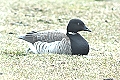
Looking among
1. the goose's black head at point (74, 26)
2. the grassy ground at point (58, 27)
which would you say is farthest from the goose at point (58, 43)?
the grassy ground at point (58, 27)

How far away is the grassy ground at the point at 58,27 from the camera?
856cm

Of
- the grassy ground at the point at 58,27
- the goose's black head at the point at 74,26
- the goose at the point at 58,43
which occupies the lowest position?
the grassy ground at the point at 58,27

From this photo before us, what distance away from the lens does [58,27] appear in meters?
16.0

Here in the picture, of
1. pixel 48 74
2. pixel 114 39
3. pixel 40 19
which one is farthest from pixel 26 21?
pixel 48 74

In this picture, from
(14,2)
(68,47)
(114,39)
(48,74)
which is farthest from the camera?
(14,2)

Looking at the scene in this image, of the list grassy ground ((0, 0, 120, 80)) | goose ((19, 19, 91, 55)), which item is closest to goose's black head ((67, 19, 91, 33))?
goose ((19, 19, 91, 55))

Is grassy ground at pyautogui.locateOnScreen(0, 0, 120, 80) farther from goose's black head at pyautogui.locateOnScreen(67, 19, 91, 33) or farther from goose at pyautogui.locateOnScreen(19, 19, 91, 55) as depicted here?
goose's black head at pyautogui.locateOnScreen(67, 19, 91, 33)

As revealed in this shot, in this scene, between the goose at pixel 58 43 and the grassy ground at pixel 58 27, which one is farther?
the goose at pixel 58 43

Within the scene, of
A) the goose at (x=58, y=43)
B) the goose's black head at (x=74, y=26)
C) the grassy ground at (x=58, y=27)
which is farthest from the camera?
the goose's black head at (x=74, y=26)

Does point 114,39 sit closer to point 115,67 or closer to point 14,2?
point 115,67

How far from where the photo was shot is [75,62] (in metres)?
9.55

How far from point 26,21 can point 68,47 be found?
250 inches

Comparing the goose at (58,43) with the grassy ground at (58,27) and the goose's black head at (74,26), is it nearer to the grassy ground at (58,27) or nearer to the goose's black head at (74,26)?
the goose's black head at (74,26)

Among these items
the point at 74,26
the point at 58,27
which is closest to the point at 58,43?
the point at 74,26
